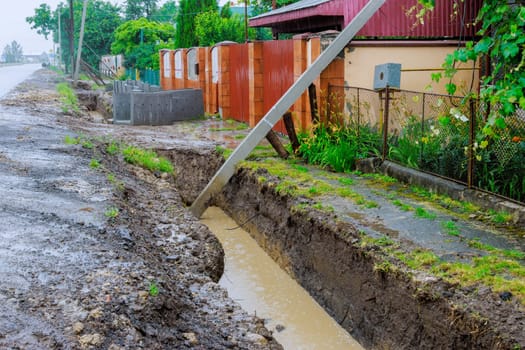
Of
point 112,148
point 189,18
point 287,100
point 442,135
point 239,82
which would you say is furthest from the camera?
point 189,18

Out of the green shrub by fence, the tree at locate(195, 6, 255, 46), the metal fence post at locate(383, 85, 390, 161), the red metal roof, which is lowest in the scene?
the metal fence post at locate(383, 85, 390, 161)

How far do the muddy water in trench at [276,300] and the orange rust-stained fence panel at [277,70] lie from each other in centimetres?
450

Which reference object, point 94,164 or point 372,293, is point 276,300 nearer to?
point 372,293

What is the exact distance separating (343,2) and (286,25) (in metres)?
4.78

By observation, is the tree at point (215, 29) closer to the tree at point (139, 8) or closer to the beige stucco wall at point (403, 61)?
the beige stucco wall at point (403, 61)

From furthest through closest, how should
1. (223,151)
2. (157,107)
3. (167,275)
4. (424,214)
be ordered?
(157,107), (223,151), (424,214), (167,275)

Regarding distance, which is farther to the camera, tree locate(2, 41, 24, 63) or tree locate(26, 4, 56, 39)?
tree locate(2, 41, 24, 63)

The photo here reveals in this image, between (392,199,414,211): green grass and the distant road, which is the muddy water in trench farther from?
the distant road

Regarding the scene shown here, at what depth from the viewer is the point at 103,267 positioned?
5355 mm

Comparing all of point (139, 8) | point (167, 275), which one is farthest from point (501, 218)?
point (139, 8)

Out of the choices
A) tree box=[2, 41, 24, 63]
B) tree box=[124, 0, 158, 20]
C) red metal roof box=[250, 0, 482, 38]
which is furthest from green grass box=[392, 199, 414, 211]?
tree box=[2, 41, 24, 63]

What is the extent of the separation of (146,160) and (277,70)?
13.4 feet

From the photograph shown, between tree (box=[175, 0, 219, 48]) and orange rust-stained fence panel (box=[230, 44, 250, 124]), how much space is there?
50.6 ft

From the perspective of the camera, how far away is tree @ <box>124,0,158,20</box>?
6412 centimetres
